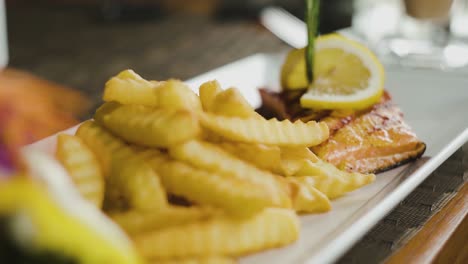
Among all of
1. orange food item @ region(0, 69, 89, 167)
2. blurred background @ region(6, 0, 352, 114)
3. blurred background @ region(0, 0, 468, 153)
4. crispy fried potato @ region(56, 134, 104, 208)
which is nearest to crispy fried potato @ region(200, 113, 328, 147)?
crispy fried potato @ region(56, 134, 104, 208)

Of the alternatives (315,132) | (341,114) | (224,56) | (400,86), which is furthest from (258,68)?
(224,56)

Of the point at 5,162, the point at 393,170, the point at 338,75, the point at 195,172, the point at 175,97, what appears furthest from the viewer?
the point at 338,75

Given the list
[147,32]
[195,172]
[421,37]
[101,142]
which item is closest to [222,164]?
[195,172]

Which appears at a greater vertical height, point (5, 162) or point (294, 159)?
point (5, 162)

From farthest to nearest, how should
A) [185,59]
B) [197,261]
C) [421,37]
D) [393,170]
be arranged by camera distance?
1. [185,59]
2. [421,37]
3. [393,170]
4. [197,261]

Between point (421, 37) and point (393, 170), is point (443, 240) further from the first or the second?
point (421, 37)

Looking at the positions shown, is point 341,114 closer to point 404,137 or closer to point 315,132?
point 404,137
